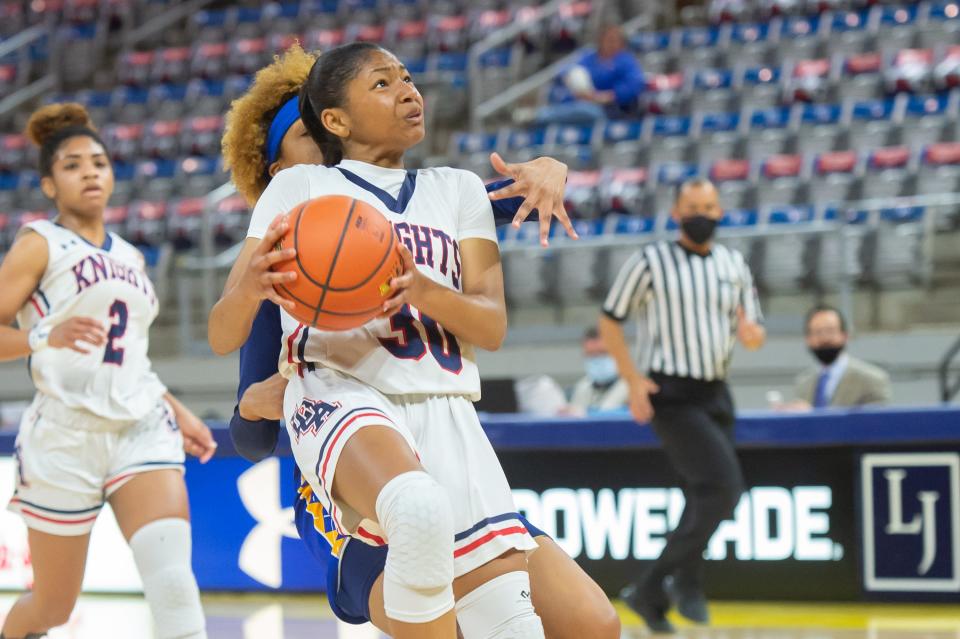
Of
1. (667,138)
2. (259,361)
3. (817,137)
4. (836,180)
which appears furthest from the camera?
(667,138)

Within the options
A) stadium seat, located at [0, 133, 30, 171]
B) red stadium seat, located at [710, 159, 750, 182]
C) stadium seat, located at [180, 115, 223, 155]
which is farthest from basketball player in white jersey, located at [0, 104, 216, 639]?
stadium seat, located at [0, 133, 30, 171]

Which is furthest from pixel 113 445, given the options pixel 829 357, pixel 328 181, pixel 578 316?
pixel 578 316

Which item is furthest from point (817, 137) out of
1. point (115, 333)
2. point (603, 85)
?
point (115, 333)

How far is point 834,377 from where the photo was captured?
25.3ft

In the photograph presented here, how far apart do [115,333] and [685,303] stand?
267 cm

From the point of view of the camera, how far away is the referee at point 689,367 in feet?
19.5

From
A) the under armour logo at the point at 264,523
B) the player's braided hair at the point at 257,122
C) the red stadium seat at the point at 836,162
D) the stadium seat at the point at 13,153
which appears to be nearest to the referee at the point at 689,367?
the under armour logo at the point at 264,523

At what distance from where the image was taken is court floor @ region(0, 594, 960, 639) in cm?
589

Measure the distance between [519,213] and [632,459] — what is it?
4.02 meters

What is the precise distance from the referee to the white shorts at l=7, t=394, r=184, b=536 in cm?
235

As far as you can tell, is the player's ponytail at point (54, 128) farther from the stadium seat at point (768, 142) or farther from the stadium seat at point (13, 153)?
the stadium seat at point (13, 153)

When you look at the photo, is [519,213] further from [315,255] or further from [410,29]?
[410,29]

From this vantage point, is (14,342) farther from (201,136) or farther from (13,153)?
(13,153)

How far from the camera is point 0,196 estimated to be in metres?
15.7
